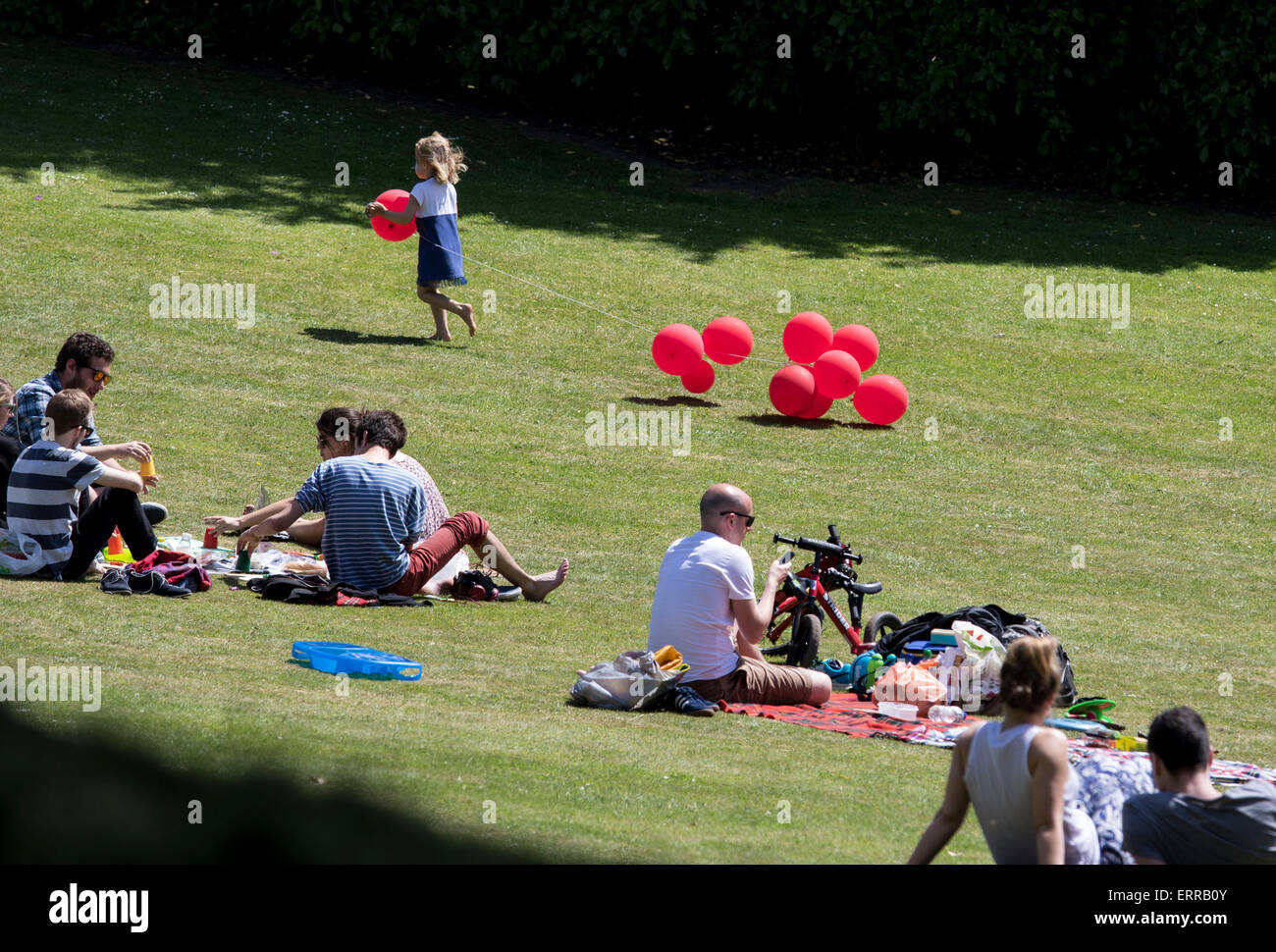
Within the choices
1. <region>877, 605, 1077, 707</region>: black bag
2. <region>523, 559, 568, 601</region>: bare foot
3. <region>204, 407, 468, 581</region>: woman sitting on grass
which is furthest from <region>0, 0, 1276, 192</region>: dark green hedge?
<region>877, 605, 1077, 707</region>: black bag

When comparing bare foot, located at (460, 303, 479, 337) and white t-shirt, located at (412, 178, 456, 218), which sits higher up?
white t-shirt, located at (412, 178, 456, 218)

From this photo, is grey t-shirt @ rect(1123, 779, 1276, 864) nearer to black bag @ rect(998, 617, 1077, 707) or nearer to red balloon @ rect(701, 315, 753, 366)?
black bag @ rect(998, 617, 1077, 707)

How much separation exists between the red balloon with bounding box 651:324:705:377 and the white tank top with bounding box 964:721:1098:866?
1230cm

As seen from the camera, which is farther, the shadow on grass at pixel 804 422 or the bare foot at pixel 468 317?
the bare foot at pixel 468 317

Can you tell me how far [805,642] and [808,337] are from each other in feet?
27.1

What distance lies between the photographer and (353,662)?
850cm

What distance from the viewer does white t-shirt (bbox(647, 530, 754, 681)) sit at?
877 cm

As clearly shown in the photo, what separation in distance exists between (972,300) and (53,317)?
12324 mm

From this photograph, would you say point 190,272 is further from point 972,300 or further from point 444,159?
point 972,300

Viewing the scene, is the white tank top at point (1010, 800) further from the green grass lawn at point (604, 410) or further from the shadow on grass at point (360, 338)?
→ the shadow on grass at point (360, 338)

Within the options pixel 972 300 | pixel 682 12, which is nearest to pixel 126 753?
pixel 972 300

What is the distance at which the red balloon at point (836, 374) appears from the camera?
17.2 meters

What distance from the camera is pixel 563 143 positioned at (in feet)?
93.9

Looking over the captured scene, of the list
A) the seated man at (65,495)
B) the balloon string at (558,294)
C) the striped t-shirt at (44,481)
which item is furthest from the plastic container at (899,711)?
the balloon string at (558,294)
